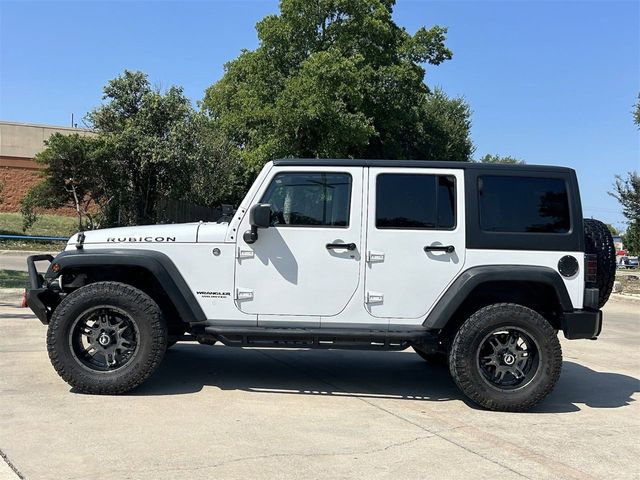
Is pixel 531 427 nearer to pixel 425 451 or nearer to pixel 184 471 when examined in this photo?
pixel 425 451

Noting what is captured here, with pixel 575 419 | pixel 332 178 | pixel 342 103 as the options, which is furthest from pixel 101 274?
pixel 342 103

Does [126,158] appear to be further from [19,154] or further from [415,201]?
[415,201]

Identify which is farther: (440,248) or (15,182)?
(15,182)

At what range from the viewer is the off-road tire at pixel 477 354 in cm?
551

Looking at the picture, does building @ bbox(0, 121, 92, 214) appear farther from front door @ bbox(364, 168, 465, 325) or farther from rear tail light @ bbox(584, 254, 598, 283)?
rear tail light @ bbox(584, 254, 598, 283)

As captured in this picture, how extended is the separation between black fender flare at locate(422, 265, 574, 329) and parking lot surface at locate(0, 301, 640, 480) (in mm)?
920

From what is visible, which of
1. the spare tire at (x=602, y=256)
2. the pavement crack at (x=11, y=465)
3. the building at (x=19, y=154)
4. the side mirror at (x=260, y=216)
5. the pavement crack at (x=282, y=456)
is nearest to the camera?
the pavement crack at (x=11, y=465)

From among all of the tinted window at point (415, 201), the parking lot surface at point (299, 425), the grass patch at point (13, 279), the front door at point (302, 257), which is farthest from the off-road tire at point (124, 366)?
the grass patch at point (13, 279)

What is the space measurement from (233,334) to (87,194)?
19795 millimetres

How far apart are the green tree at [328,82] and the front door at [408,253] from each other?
66.4ft

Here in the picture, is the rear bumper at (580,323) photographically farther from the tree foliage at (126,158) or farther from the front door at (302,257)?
the tree foliage at (126,158)

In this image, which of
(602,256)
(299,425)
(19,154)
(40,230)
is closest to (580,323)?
(602,256)

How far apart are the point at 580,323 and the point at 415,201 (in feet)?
6.25

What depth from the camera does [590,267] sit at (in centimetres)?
570
